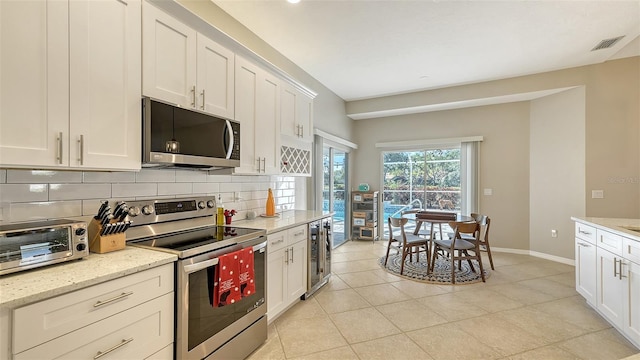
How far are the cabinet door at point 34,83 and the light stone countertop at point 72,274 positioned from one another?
0.50 metres

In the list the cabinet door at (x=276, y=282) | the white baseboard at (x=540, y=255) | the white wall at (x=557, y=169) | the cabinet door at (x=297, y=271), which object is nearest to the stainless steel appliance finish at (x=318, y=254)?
the cabinet door at (x=297, y=271)

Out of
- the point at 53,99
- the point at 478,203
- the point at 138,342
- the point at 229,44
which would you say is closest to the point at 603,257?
the point at 478,203

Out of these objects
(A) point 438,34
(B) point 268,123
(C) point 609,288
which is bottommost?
(C) point 609,288

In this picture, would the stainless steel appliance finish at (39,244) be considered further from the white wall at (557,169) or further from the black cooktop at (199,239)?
the white wall at (557,169)

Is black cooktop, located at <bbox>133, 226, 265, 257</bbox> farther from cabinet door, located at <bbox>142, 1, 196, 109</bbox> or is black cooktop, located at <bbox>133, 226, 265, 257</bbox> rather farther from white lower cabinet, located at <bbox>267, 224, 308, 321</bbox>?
cabinet door, located at <bbox>142, 1, 196, 109</bbox>

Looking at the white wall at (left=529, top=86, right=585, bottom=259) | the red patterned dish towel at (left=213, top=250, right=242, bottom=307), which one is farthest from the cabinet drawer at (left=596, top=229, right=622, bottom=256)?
the red patterned dish towel at (left=213, top=250, right=242, bottom=307)

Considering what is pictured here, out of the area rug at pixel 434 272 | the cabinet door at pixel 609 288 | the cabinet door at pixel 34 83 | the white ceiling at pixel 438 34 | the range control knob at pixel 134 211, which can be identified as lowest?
the area rug at pixel 434 272

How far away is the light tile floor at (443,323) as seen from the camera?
7.20 feet

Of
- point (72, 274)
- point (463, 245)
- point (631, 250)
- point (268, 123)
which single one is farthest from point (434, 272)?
point (72, 274)

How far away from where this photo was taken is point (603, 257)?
2545mm

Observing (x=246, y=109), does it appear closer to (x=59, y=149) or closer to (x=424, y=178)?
(x=59, y=149)

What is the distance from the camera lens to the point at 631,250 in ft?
7.13

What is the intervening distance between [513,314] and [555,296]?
35.2 inches

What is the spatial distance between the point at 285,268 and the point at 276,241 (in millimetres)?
331
